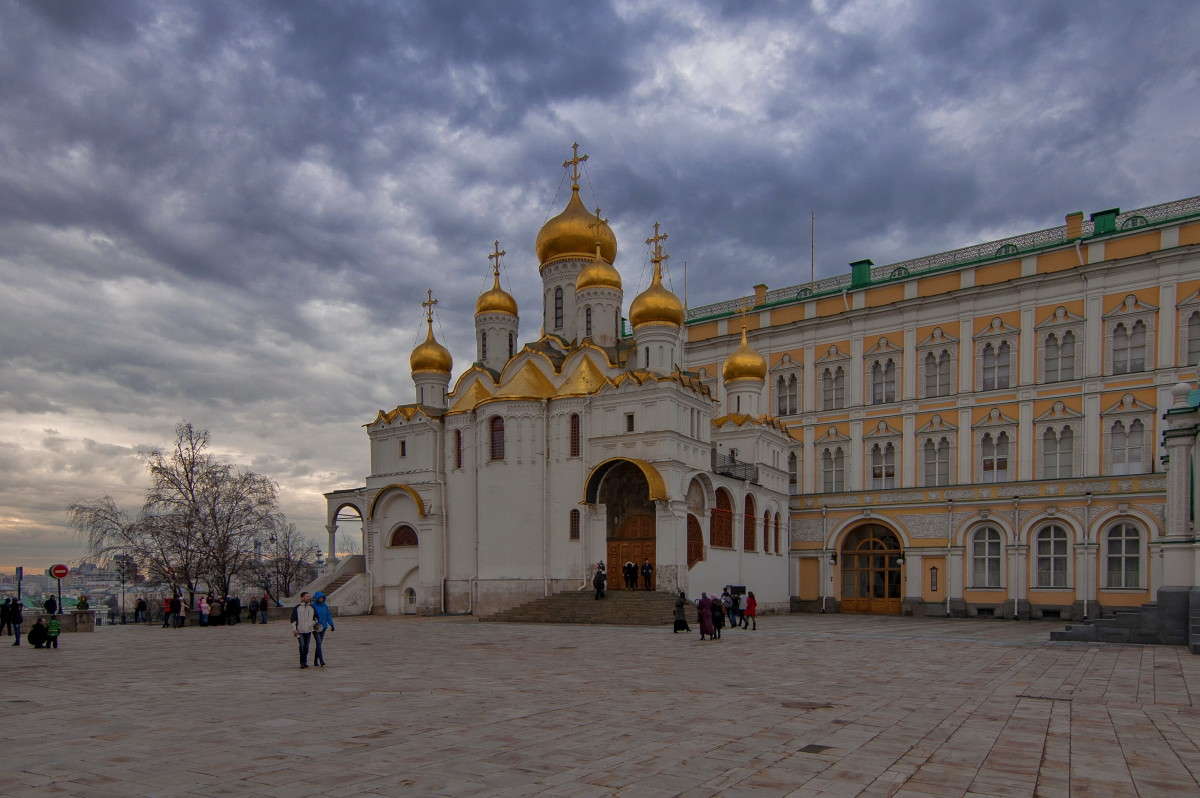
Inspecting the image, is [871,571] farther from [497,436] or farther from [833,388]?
[497,436]

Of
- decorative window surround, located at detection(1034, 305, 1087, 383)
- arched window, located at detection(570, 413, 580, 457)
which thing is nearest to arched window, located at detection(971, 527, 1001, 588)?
decorative window surround, located at detection(1034, 305, 1087, 383)

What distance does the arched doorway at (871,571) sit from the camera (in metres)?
37.8

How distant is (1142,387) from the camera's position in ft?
107

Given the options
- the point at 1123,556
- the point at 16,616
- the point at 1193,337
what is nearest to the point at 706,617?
the point at 16,616

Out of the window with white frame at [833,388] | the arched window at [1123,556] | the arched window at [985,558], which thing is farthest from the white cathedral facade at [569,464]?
the arched window at [1123,556]

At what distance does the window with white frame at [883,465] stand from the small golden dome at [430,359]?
61.9 ft

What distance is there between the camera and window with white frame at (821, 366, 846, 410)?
40.1m

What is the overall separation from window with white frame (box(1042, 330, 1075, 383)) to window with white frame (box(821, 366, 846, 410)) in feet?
26.8

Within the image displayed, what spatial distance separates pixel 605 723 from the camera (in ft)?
32.6

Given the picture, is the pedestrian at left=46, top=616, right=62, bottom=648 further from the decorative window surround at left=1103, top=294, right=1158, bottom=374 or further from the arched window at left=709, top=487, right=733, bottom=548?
the decorative window surround at left=1103, top=294, right=1158, bottom=374

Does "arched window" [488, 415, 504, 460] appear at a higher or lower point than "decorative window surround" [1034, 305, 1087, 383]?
lower

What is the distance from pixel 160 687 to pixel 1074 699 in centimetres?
1261

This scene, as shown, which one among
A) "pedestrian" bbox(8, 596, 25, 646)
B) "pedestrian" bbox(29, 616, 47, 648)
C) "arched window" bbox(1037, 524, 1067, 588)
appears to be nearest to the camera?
"pedestrian" bbox(29, 616, 47, 648)

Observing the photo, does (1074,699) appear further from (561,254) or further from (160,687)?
(561,254)
